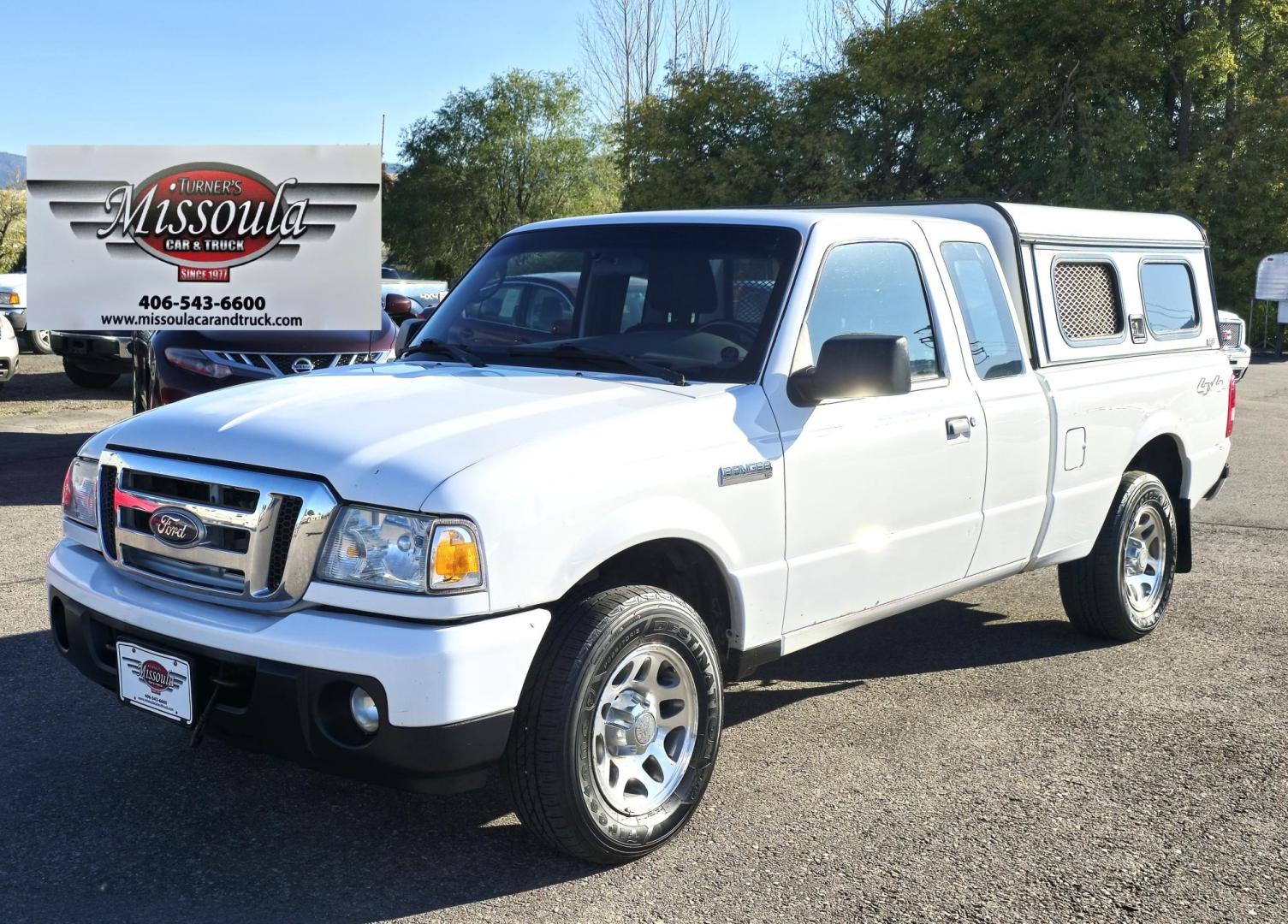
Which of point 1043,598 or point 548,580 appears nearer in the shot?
point 548,580

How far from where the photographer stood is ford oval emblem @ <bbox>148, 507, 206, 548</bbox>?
11.3 ft

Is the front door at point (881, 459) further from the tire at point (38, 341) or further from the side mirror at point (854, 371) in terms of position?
the tire at point (38, 341)

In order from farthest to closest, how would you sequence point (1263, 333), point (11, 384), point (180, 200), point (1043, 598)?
point (1263, 333), point (11, 384), point (180, 200), point (1043, 598)

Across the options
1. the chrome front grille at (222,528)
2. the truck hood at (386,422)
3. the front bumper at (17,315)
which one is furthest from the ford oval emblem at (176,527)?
the front bumper at (17,315)

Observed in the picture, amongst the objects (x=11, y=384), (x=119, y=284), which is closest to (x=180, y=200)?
(x=119, y=284)

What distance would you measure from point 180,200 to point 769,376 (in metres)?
9.41

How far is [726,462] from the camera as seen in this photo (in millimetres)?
3779

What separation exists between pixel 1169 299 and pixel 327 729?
4.81 m

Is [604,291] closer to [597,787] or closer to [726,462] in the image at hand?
[726,462]

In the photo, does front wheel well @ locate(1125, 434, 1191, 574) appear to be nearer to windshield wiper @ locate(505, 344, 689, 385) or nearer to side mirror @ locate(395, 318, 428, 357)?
windshield wiper @ locate(505, 344, 689, 385)

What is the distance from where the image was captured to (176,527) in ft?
11.4

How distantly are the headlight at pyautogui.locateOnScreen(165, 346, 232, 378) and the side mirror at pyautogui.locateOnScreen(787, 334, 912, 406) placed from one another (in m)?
6.40

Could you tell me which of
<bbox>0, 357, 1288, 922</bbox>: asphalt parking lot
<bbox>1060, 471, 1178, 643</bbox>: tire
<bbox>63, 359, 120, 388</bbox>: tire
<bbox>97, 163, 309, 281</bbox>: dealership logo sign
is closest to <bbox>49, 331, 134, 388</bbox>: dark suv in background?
<bbox>63, 359, 120, 388</bbox>: tire

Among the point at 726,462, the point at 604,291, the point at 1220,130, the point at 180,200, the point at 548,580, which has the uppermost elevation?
the point at 1220,130
